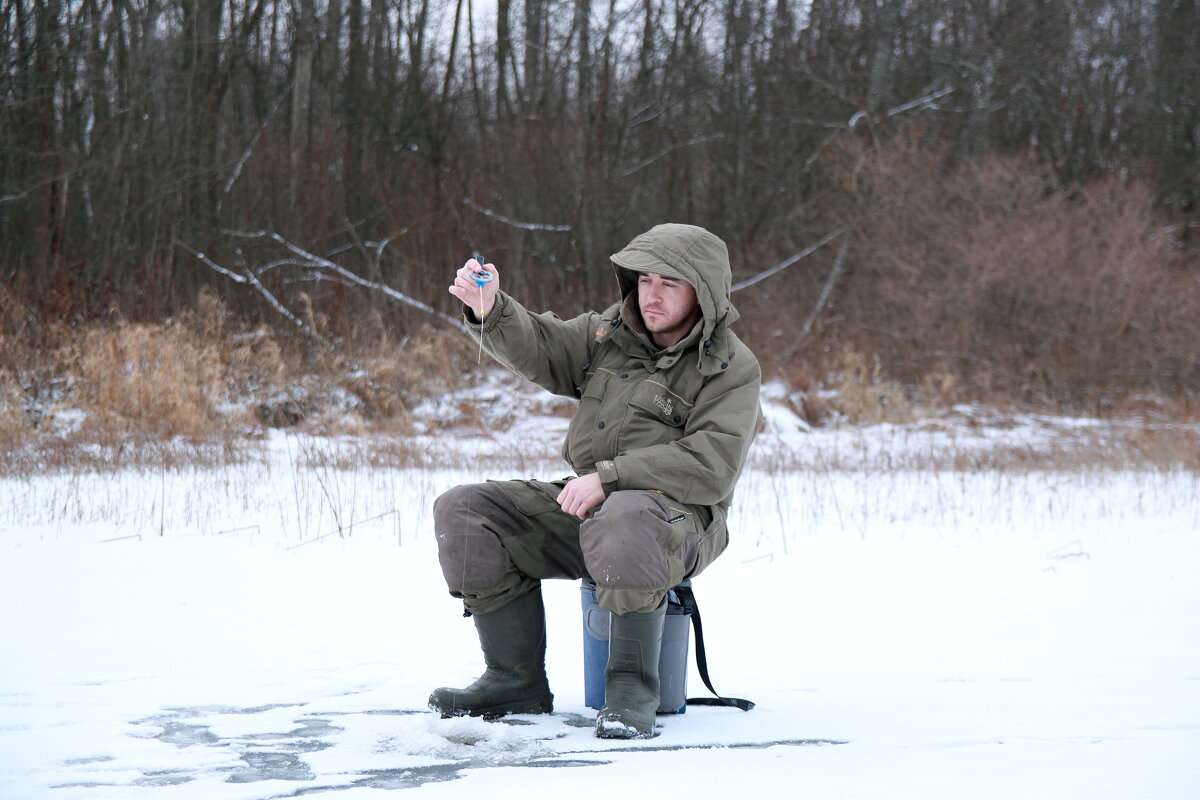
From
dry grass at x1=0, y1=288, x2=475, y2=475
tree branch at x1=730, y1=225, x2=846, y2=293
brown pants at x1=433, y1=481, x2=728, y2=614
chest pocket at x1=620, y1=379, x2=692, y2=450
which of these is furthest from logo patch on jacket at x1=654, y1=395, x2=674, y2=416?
tree branch at x1=730, y1=225, x2=846, y2=293

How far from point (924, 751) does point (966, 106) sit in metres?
18.1

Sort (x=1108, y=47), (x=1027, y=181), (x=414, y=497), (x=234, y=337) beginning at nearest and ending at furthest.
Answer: (x=414, y=497), (x=234, y=337), (x=1027, y=181), (x=1108, y=47)

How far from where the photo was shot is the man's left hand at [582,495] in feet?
9.98

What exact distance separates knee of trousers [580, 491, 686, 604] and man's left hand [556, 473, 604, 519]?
50 millimetres

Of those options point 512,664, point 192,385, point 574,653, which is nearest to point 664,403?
point 512,664

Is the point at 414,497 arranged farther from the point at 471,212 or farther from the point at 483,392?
the point at 471,212

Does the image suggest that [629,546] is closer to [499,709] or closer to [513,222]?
[499,709]

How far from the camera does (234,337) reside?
13.9 m

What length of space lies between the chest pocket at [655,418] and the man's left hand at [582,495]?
0.67 feet

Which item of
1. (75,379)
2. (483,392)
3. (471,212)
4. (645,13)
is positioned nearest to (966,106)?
(645,13)

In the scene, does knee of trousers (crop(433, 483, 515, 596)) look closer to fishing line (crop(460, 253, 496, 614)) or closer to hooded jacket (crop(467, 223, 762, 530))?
fishing line (crop(460, 253, 496, 614))

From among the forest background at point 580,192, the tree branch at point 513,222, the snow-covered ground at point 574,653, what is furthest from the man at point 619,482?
the tree branch at point 513,222

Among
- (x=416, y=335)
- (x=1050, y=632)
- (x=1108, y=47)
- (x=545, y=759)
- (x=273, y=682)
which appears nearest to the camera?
(x=545, y=759)

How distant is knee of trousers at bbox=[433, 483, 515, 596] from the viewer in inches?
124
